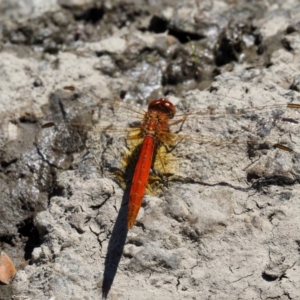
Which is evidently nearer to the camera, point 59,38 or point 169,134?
point 169,134

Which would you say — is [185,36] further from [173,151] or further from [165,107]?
[173,151]

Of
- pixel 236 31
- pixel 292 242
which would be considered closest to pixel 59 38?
pixel 236 31

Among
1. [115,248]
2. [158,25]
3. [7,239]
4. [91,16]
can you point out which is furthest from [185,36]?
[7,239]

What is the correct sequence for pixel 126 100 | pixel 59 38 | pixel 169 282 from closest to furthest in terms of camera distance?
pixel 169 282, pixel 126 100, pixel 59 38

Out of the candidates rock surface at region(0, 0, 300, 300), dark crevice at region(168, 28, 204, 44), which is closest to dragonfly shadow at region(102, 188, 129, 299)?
rock surface at region(0, 0, 300, 300)

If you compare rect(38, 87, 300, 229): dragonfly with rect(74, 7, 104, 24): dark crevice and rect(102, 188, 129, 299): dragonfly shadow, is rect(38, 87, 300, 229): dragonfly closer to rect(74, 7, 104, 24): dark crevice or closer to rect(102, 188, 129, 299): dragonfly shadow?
rect(102, 188, 129, 299): dragonfly shadow

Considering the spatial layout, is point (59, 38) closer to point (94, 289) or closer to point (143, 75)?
point (143, 75)
